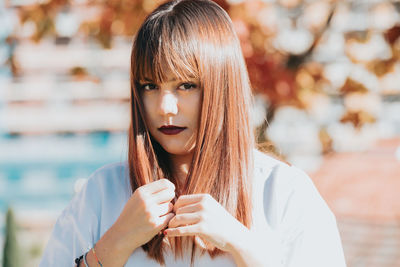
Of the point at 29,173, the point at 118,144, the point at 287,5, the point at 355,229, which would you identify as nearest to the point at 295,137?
the point at 355,229

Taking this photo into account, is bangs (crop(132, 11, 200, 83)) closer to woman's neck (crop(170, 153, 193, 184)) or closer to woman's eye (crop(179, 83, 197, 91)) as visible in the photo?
woman's eye (crop(179, 83, 197, 91))

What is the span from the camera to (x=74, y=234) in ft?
4.42

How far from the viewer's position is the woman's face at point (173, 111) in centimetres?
125

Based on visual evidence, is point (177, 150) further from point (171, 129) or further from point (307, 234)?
point (307, 234)

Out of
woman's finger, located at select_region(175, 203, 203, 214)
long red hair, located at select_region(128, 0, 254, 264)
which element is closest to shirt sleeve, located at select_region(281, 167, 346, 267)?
long red hair, located at select_region(128, 0, 254, 264)

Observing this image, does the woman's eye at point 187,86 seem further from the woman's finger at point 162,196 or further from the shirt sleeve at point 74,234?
the shirt sleeve at point 74,234

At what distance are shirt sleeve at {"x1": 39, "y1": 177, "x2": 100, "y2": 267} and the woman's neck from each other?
0.20 meters

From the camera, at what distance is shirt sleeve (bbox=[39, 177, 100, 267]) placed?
1.34 metres

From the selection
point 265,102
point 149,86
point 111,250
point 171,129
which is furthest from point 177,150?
point 265,102

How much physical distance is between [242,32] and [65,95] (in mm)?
4700

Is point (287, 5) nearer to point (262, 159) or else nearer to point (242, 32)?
point (242, 32)

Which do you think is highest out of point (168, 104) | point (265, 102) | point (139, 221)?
point (168, 104)

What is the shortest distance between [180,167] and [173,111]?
0.64 ft

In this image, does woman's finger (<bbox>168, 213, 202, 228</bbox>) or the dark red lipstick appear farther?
the dark red lipstick
